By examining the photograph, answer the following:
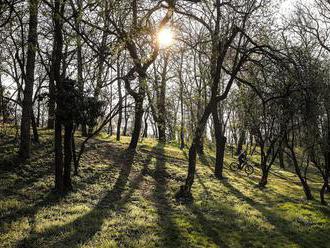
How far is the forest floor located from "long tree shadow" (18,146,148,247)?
3 centimetres

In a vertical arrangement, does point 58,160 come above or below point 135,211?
above

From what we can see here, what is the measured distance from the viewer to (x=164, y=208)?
16.1 metres

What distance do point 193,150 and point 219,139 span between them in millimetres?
8108

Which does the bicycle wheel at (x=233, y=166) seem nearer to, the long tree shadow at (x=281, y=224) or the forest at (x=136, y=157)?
the forest at (x=136, y=157)

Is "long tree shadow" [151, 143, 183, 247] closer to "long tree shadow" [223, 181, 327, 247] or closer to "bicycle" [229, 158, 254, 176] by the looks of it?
"long tree shadow" [223, 181, 327, 247]

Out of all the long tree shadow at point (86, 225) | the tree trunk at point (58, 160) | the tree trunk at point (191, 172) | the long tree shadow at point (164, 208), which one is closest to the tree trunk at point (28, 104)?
the tree trunk at point (58, 160)

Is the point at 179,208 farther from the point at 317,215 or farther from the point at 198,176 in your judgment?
the point at 198,176

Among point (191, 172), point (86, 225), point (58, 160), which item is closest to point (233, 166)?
point (191, 172)

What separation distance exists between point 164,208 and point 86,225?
4.80 metres

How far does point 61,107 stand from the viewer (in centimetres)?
1555

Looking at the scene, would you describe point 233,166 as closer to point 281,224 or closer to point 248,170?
point 248,170

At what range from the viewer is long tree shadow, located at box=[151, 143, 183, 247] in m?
11.7

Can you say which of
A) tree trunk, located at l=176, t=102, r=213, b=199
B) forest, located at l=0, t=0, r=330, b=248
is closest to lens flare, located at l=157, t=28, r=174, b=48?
forest, located at l=0, t=0, r=330, b=248

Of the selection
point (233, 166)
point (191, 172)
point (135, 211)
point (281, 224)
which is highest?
point (191, 172)
